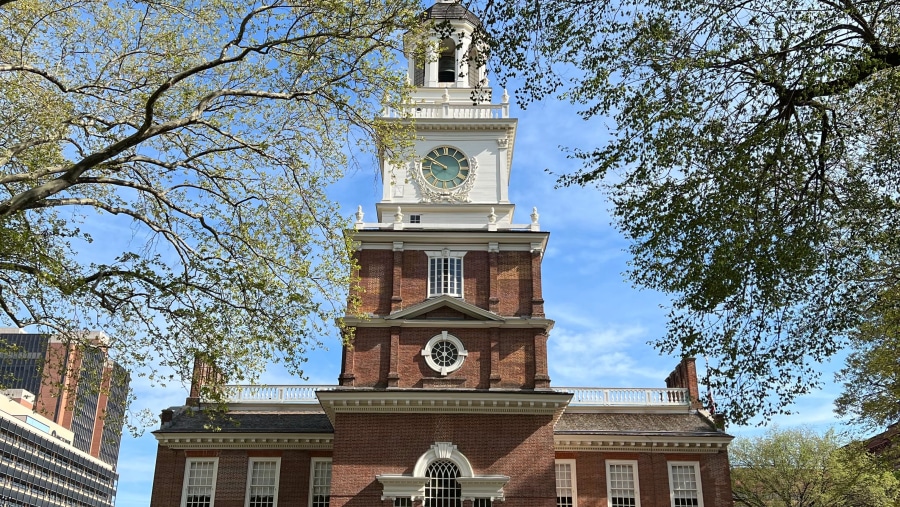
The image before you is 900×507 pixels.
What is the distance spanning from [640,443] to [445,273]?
9859 millimetres

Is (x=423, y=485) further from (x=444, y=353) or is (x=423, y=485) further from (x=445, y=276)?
(x=445, y=276)

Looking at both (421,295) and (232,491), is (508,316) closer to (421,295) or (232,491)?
(421,295)

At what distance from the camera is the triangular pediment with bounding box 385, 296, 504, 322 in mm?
27078

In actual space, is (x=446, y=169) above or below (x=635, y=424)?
above

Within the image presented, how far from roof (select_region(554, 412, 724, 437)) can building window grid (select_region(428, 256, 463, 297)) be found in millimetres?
7021

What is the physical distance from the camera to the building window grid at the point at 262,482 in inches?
1179

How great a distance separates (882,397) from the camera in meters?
25.9

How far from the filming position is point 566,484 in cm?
3009

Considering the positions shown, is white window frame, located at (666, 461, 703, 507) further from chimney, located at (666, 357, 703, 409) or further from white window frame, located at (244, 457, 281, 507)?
white window frame, located at (244, 457, 281, 507)

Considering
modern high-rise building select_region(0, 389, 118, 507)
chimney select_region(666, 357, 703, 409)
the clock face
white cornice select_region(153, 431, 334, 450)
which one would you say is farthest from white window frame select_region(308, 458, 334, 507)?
modern high-rise building select_region(0, 389, 118, 507)

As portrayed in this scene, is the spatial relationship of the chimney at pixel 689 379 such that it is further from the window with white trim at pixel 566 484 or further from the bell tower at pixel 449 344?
the bell tower at pixel 449 344

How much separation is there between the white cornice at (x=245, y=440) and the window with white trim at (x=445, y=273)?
7304mm

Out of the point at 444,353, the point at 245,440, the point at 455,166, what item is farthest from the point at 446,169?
the point at 245,440

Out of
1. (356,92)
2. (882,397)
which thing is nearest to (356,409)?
(356,92)
